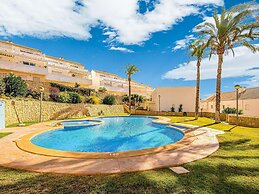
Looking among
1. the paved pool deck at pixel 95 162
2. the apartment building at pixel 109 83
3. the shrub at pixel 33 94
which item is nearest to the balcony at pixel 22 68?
the shrub at pixel 33 94

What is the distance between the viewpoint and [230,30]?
14.1 m

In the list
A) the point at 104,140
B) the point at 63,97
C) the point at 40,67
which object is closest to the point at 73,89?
the point at 63,97

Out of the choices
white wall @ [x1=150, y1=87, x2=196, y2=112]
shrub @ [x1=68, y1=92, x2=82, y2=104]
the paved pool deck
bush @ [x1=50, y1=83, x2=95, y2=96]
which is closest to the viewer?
the paved pool deck

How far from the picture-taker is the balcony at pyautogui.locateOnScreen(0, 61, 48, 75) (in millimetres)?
24447

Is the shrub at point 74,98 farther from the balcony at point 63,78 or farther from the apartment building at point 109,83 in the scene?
the apartment building at point 109,83

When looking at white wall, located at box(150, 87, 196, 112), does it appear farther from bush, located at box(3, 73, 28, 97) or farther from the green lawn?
the green lawn

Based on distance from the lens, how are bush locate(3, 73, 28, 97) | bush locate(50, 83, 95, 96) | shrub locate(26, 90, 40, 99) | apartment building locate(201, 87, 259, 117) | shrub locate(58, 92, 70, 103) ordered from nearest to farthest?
bush locate(3, 73, 28, 97) < shrub locate(26, 90, 40, 99) < shrub locate(58, 92, 70, 103) < apartment building locate(201, 87, 259, 117) < bush locate(50, 83, 95, 96)

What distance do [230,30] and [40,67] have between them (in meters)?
28.8

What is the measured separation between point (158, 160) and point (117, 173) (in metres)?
1.60

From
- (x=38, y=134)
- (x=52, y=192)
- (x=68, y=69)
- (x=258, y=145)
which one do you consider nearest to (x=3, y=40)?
(x=68, y=69)

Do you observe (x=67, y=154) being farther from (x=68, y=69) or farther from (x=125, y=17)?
(x=68, y=69)

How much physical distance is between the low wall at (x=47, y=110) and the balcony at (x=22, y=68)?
36.8ft

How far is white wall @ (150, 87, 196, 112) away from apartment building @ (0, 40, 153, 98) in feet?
56.6

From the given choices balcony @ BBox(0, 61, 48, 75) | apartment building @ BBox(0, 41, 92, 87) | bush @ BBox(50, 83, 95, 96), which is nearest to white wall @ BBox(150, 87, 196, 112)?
bush @ BBox(50, 83, 95, 96)
